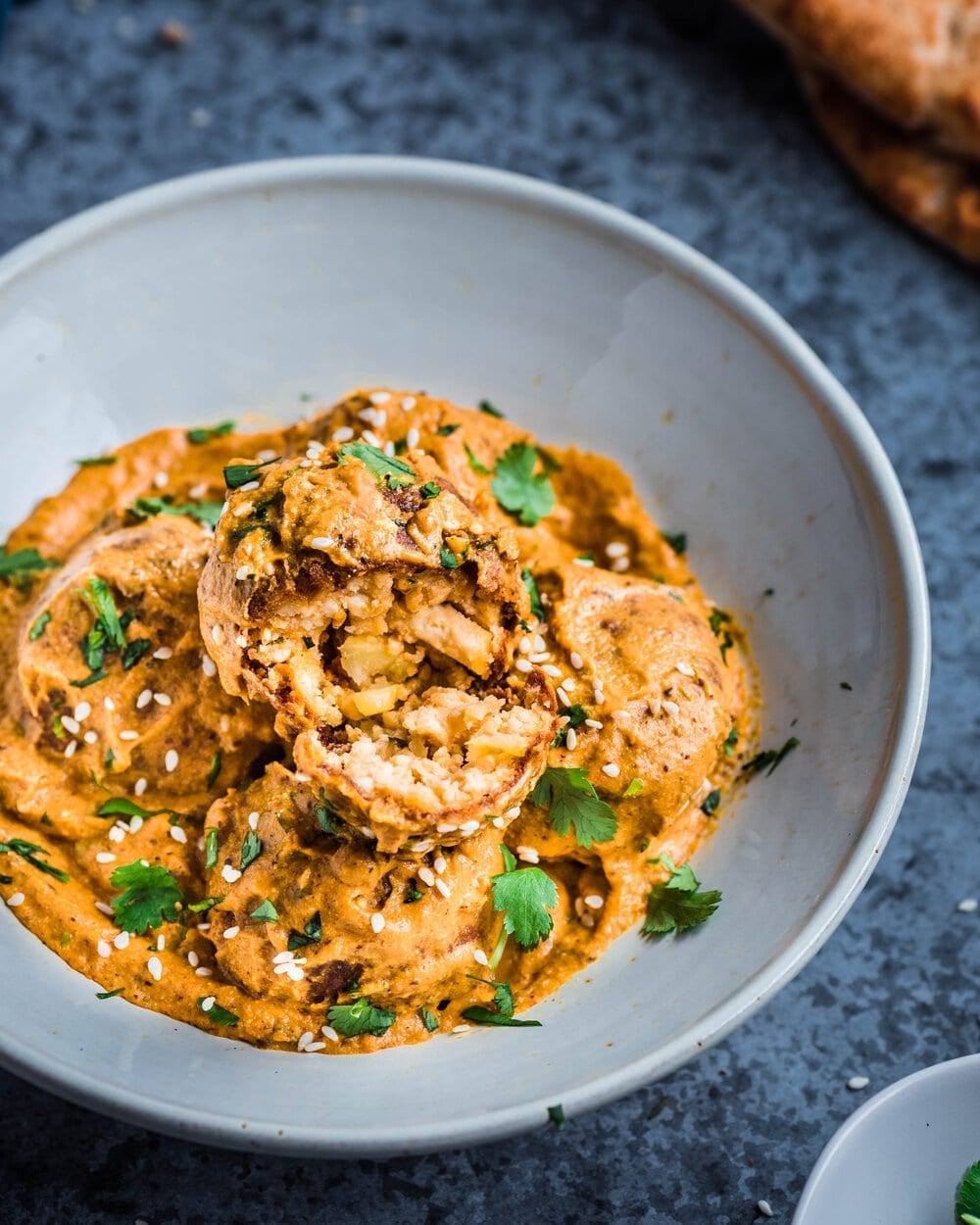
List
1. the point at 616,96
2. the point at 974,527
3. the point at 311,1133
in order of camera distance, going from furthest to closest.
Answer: the point at 616,96 < the point at 974,527 < the point at 311,1133

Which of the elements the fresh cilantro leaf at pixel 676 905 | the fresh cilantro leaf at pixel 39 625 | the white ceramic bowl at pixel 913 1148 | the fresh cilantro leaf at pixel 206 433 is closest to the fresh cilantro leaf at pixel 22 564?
the fresh cilantro leaf at pixel 39 625

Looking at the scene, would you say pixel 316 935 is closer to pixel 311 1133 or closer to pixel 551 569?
pixel 311 1133

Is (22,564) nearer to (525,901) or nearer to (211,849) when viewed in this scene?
(211,849)

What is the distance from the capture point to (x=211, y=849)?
12.5ft

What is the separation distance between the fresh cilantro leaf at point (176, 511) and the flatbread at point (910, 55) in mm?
3218

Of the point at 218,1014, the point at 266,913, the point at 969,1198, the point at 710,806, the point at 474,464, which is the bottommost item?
the point at 969,1198

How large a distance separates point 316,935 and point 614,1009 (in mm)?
896

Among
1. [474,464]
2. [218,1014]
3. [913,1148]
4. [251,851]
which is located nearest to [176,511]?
[474,464]

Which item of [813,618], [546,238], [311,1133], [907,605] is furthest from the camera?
[546,238]

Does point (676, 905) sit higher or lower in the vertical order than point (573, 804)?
lower

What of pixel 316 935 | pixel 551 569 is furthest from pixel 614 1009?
pixel 551 569

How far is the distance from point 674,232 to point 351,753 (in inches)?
133

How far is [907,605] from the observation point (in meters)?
3.94

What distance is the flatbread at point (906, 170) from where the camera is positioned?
18.3ft
